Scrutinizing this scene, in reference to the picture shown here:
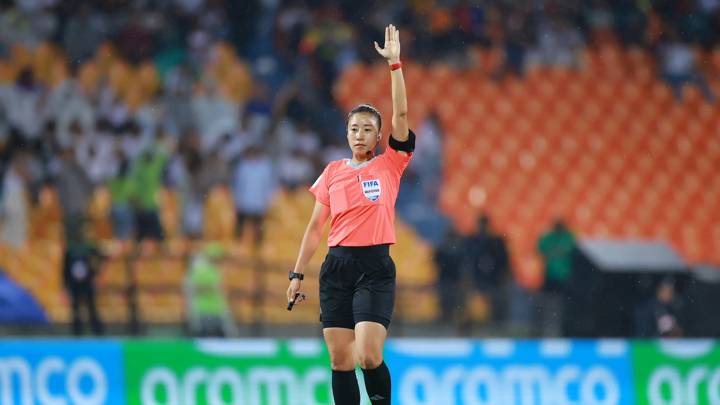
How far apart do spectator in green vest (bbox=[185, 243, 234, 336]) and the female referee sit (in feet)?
18.7

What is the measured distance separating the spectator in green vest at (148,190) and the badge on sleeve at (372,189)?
7.12 meters

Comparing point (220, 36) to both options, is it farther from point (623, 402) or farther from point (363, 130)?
point (363, 130)

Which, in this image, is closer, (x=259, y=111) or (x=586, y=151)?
(x=259, y=111)

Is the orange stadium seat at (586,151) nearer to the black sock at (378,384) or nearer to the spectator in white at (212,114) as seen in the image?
the spectator in white at (212,114)

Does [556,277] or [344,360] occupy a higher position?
[556,277]

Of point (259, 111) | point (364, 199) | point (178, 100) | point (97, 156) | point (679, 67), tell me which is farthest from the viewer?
point (679, 67)

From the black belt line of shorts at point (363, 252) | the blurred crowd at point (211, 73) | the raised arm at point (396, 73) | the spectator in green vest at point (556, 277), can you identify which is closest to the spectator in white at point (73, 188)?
the blurred crowd at point (211, 73)

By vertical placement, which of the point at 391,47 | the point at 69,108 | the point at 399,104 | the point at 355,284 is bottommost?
the point at 355,284

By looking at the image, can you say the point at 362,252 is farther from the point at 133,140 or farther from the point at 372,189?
the point at 133,140

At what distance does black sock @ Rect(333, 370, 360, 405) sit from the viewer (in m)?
5.69

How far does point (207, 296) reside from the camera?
11438mm

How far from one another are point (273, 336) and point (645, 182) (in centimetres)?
641

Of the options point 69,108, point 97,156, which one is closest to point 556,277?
point 97,156

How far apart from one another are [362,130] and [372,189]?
0.29 meters
